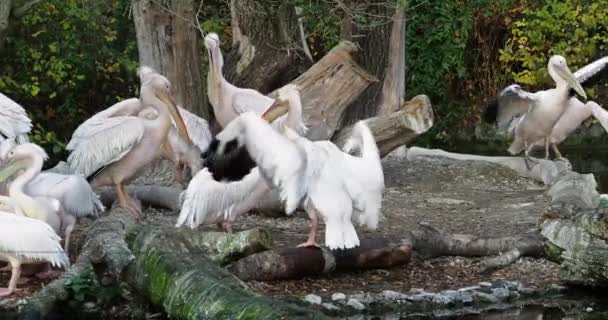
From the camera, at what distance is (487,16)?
15.9 m

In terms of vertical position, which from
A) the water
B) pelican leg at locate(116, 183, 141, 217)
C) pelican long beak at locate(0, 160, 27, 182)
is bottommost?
the water

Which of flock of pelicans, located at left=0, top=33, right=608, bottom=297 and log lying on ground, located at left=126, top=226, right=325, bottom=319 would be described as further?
flock of pelicans, located at left=0, top=33, right=608, bottom=297

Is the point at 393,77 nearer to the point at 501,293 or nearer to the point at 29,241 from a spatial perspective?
the point at 501,293

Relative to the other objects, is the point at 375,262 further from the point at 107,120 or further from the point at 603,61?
the point at 603,61

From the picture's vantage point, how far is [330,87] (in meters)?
8.89

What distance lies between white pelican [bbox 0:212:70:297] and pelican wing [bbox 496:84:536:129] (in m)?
5.21

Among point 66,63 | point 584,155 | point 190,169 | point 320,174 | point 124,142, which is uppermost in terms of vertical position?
point 66,63

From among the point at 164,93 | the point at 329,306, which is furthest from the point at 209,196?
the point at 164,93

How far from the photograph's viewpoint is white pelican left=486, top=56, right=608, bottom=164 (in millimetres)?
9758

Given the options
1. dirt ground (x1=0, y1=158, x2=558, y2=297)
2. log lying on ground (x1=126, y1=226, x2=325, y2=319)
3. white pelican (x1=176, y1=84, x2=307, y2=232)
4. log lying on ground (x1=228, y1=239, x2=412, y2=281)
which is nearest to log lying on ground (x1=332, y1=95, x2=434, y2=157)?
dirt ground (x1=0, y1=158, x2=558, y2=297)

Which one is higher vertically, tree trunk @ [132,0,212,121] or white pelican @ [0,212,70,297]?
tree trunk @ [132,0,212,121]

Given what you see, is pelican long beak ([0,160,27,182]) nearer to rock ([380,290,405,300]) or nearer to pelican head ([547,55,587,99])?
rock ([380,290,405,300])

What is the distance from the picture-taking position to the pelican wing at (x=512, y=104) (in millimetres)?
9672

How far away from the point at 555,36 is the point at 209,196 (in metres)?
10.7
